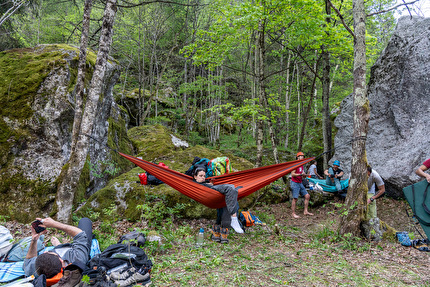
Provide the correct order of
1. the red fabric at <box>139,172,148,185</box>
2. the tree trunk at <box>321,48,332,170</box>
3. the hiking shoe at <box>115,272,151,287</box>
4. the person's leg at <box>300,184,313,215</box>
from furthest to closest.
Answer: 1. the tree trunk at <box>321,48,332,170</box>
2. the person's leg at <box>300,184,313,215</box>
3. the red fabric at <box>139,172,148,185</box>
4. the hiking shoe at <box>115,272,151,287</box>

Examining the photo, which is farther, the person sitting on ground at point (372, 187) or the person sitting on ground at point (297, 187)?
the person sitting on ground at point (297, 187)

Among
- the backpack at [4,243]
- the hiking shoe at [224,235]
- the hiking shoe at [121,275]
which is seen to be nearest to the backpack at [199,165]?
the hiking shoe at [224,235]

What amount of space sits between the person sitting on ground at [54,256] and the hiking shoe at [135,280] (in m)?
0.43

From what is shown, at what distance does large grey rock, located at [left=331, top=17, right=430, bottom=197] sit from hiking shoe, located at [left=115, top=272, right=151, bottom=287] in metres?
4.46

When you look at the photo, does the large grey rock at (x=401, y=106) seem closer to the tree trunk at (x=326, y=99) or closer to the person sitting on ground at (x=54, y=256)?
the tree trunk at (x=326, y=99)

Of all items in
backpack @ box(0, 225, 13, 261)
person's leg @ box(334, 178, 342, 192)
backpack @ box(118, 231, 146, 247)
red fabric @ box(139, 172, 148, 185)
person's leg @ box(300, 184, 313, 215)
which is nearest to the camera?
backpack @ box(0, 225, 13, 261)

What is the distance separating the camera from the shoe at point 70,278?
6.28 feet

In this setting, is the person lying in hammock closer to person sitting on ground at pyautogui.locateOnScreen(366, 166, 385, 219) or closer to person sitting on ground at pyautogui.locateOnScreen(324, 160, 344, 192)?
person sitting on ground at pyautogui.locateOnScreen(366, 166, 385, 219)

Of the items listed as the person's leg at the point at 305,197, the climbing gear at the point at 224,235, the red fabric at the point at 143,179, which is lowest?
the person's leg at the point at 305,197

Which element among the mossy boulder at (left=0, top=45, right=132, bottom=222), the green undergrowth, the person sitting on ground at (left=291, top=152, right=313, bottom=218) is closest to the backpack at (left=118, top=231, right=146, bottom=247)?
the green undergrowth

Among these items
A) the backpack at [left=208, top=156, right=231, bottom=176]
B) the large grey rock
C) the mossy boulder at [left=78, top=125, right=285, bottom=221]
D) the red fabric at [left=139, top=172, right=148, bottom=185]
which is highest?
the large grey rock

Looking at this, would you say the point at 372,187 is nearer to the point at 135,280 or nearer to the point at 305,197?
the point at 305,197

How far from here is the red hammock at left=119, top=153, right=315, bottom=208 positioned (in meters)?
3.10

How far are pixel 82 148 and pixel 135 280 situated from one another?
184 cm
